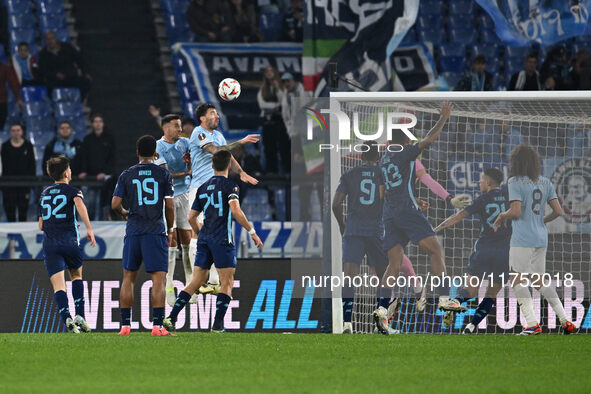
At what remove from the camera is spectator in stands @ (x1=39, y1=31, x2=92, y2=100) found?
2041 cm

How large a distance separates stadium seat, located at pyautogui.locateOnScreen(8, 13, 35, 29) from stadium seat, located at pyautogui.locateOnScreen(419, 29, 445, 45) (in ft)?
25.7

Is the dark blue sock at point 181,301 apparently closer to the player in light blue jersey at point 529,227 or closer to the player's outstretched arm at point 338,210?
the player's outstretched arm at point 338,210

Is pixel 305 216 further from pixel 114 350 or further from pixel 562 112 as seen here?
pixel 114 350

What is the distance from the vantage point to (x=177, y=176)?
12375mm

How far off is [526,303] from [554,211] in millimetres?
1031

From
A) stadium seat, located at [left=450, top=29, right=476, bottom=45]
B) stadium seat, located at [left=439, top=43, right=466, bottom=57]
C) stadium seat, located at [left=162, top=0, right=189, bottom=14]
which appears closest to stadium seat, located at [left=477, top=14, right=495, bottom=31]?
stadium seat, located at [left=450, top=29, right=476, bottom=45]

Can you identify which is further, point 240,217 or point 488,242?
point 488,242

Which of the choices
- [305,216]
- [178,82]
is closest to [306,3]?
[305,216]

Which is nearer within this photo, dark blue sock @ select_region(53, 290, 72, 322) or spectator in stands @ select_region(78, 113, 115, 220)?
dark blue sock @ select_region(53, 290, 72, 322)

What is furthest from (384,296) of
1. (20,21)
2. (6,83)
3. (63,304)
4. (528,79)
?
(20,21)

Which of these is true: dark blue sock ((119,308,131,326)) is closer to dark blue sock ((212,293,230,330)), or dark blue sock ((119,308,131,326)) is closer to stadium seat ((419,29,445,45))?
dark blue sock ((212,293,230,330))

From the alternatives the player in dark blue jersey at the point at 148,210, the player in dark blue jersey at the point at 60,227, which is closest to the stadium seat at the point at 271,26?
the player in dark blue jersey at the point at 60,227

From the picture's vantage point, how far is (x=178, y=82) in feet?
71.8

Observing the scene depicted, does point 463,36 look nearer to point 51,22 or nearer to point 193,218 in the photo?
point 51,22
